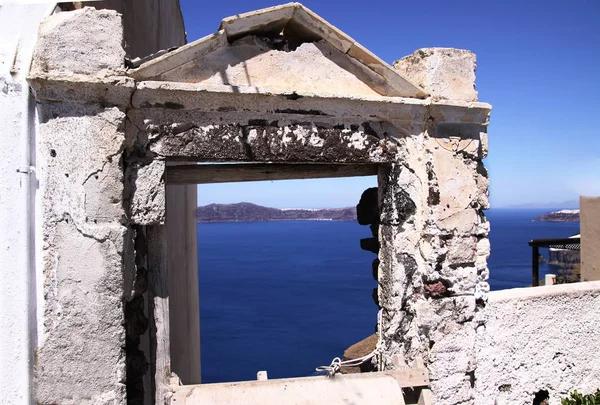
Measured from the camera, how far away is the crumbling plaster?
227 centimetres

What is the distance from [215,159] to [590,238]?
236 inches

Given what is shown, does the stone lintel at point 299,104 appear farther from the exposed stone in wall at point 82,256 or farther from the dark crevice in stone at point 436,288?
the dark crevice in stone at point 436,288

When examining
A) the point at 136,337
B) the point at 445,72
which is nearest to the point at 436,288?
the point at 445,72

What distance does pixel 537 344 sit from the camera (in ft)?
10.9

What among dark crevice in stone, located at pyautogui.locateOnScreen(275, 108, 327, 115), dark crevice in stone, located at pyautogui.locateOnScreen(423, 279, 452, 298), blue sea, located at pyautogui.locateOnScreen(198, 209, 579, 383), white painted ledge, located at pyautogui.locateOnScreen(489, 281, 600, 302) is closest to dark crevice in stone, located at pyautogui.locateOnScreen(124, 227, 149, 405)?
dark crevice in stone, located at pyautogui.locateOnScreen(275, 108, 327, 115)

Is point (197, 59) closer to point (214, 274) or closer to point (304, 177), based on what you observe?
point (304, 177)

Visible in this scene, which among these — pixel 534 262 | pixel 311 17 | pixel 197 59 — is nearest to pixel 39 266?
pixel 197 59

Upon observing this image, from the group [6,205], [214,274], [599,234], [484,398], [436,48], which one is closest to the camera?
[6,205]

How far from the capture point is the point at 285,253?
44.6m

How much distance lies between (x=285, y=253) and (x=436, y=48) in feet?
138

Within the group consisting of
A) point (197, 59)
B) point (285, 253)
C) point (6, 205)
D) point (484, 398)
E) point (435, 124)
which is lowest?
point (285, 253)

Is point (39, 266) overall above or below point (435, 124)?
below

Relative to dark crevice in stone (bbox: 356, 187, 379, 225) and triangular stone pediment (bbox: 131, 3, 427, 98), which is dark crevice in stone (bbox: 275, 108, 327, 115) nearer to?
triangular stone pediment (bbox: 131, 3, 427, 98)

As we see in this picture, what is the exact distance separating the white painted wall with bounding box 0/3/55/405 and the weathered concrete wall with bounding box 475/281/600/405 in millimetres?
2452
